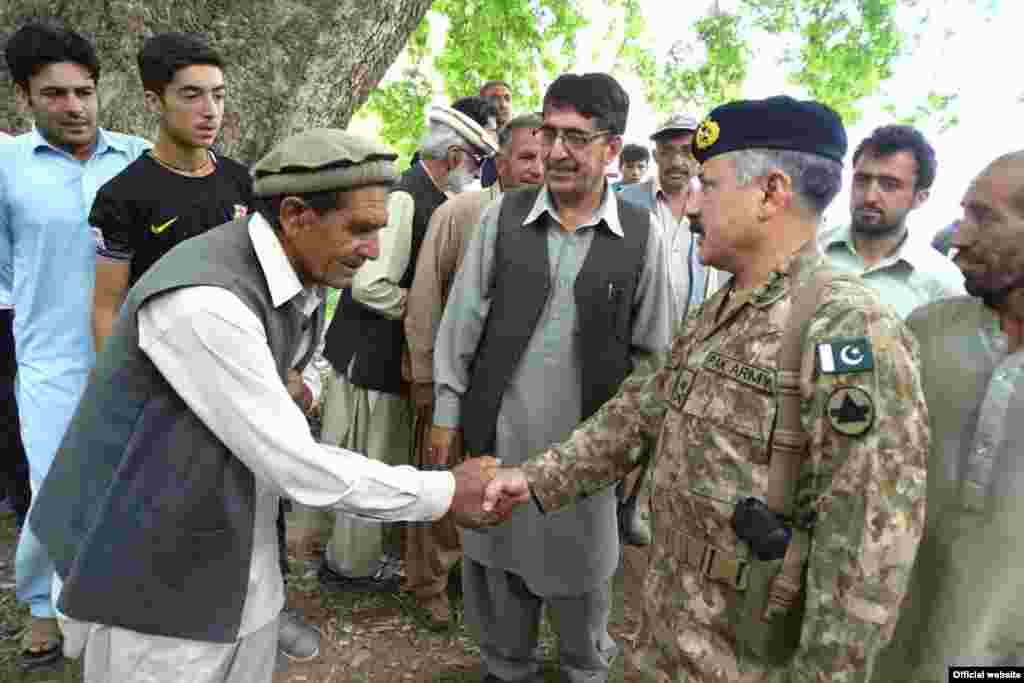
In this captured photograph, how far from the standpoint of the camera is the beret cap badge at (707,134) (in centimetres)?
182

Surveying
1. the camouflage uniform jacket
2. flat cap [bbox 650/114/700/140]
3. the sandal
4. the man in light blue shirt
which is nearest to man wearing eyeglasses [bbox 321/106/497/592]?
the man in light blue shirt

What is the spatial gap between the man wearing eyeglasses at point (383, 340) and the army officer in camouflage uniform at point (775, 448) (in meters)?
1.74

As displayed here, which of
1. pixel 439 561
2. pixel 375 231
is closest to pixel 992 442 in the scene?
pixel 375 231

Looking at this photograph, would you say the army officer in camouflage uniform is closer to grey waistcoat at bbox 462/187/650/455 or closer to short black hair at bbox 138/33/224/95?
grey waistcoat at bbox 462/187/650/455

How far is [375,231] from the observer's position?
5.88 ft

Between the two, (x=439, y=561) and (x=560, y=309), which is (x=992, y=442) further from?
(x=439, y=561)

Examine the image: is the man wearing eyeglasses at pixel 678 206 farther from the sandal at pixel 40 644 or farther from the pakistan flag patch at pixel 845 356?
the sandal at pixel 40 644

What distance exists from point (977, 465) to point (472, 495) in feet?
4.34

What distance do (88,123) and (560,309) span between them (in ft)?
6.89

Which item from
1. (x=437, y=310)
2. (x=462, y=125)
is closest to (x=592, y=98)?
(x=462, y=125)

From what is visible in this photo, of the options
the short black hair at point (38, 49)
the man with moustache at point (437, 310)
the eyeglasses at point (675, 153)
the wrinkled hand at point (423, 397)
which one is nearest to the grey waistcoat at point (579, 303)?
the man with moustache at point (437, 310)

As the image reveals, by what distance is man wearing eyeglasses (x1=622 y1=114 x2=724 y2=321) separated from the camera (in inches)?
173

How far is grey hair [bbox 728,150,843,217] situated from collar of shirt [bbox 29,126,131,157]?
2.60 metres

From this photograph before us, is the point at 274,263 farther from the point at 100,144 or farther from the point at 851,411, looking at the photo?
the point at 100,144
